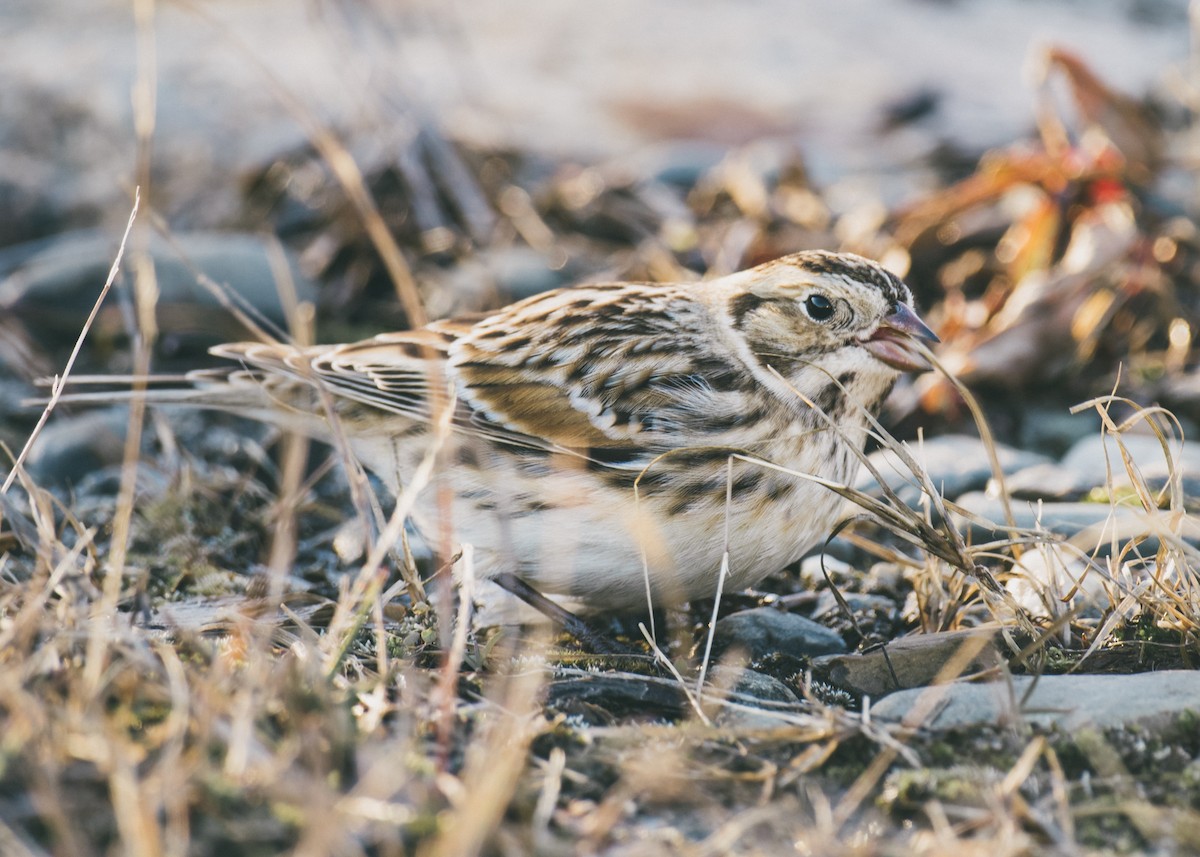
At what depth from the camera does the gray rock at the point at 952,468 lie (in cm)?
407

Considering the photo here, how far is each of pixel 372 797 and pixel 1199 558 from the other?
78.7 inches

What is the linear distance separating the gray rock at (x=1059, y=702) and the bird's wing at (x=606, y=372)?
985 mm

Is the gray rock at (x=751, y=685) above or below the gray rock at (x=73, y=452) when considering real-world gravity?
above

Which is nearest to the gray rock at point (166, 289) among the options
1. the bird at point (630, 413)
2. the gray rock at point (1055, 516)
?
the bird at point (630, 413)

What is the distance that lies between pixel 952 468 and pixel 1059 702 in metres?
1.62

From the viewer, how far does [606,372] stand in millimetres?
3559

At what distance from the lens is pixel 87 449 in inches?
166

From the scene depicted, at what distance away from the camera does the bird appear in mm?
3223

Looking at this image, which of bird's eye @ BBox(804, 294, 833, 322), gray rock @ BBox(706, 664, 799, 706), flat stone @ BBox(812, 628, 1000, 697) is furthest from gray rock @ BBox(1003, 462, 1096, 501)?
gray rock @ BBox(706, 664, 799, 706)

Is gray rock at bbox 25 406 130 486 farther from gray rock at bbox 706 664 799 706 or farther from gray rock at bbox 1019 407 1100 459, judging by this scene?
gray rock at bbox 1019 407 1100 459

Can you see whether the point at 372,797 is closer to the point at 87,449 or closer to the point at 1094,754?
the point at 1094,754

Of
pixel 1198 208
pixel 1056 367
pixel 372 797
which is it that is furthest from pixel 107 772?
pixel 1198 208

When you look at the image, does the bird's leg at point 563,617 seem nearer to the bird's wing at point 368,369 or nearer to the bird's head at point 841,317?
the bird's wing at point 368,369

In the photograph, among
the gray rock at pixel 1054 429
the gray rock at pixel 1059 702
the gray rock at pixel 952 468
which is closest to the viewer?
the gray rock at pixel 1059 702
